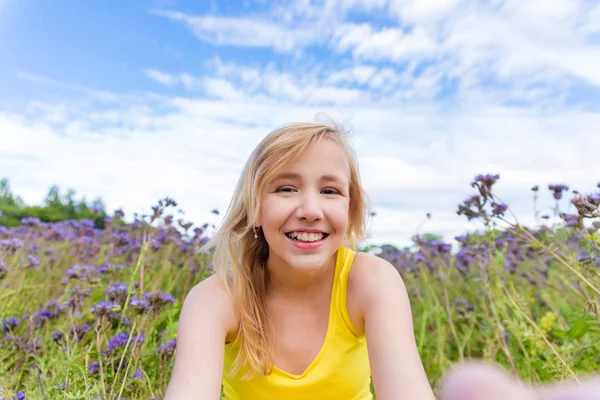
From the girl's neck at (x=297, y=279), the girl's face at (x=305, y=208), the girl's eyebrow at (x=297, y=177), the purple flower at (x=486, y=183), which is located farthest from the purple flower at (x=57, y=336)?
the purple flower at (x=486, y=183)

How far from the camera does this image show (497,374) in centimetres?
42

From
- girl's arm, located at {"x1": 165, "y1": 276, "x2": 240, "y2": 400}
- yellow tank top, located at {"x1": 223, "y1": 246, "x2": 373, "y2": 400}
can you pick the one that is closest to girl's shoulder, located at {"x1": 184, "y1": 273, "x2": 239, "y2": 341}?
girl's arm, located at {"x1": 165, "y1": 276, "x2": 240, "y2": 400}

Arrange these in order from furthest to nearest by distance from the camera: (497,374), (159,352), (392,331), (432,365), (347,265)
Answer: (432,365) < (159,352) < (347,265) < (392,331) < (497,374)

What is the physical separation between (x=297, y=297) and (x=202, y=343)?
417 mm

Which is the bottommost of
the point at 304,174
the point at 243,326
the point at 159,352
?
the point at 159,352

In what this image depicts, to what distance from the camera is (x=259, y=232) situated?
217 centimetres

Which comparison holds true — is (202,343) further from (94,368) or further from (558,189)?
(558,189)

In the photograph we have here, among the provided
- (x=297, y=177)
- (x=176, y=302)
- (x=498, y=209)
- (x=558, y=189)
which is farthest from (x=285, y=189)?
(x=176, y=302)

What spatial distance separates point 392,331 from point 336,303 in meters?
0.31

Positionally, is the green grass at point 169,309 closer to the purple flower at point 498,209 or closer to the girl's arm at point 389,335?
the purple flower at point 498,209

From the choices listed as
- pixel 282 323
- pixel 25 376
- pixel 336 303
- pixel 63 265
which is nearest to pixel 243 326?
pixel 282 323

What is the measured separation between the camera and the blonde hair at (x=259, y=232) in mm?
1917

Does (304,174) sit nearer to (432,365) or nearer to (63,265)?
(432,365)

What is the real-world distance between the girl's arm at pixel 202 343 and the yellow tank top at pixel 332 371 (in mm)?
Result: 241
